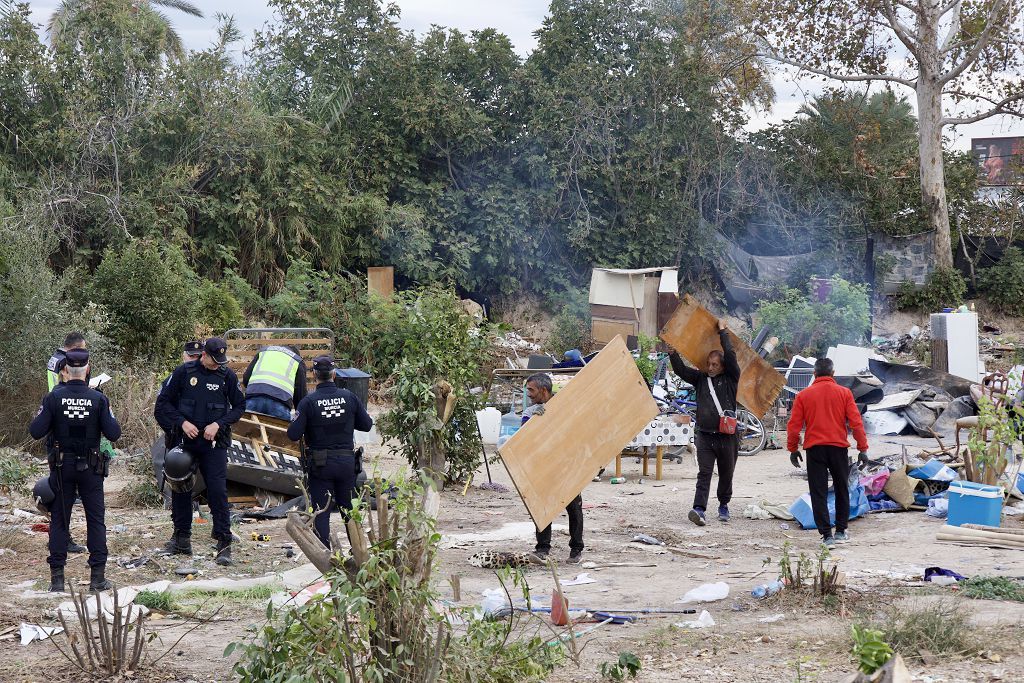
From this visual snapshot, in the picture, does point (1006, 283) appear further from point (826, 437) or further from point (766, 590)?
point (766, 590)

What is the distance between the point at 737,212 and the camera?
26.5 meters

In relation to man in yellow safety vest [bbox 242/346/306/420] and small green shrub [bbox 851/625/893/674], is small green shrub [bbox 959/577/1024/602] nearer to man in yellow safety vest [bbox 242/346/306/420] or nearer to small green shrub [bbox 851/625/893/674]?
small green shrub [bbox 851/625/893/674]

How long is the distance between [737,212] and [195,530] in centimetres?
1970

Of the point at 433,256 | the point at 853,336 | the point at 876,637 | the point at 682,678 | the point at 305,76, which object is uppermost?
the point at 305,76

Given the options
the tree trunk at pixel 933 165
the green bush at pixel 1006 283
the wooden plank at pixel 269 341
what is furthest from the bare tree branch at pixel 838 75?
the wooden plank at pixel 269 341

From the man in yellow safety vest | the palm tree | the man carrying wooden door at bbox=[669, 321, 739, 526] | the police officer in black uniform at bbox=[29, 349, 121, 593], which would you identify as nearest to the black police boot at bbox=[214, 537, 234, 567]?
the police officer in black uniform at bbox=[29, 349, 121, 593]

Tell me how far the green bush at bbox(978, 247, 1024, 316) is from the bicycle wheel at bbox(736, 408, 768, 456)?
14311 mm

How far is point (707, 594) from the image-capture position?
6.84 meters

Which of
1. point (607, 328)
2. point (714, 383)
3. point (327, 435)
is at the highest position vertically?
point (607, 328)

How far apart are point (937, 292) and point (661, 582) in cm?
2035

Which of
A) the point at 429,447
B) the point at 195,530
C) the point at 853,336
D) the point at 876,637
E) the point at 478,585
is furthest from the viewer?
the point at 853,336

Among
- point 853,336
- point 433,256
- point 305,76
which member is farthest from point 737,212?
point 305,76

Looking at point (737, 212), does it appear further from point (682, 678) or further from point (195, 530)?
point (682, 678)

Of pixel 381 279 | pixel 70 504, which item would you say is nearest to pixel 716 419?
pixel 70 504
